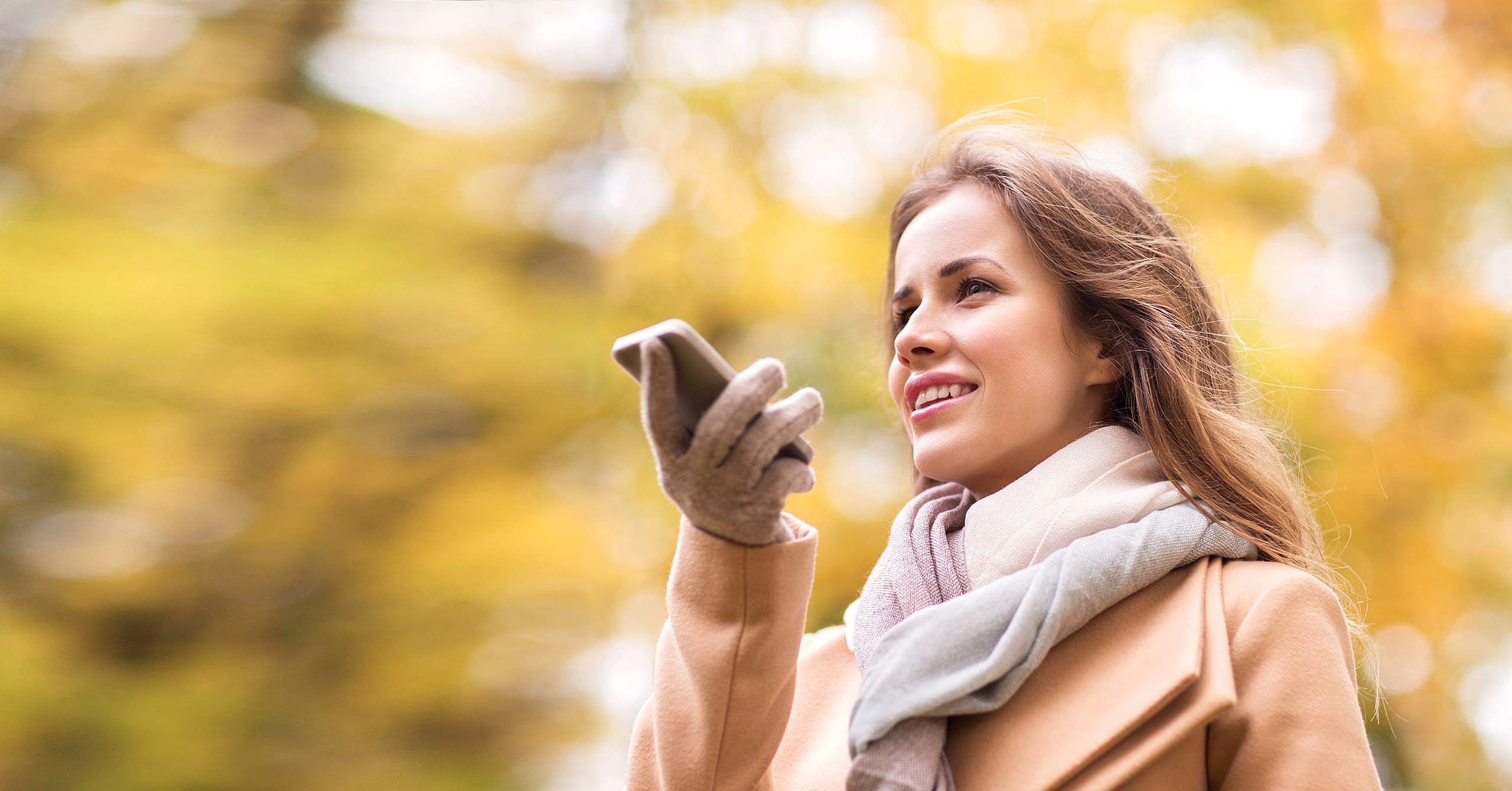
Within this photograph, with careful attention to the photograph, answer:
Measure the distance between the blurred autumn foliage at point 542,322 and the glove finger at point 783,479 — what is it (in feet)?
2.75

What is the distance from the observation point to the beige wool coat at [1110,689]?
3.54 ft

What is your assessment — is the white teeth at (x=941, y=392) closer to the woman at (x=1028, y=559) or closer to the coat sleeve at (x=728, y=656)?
the woman at (x=1028, y=559)

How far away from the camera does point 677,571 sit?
1220 millimetres

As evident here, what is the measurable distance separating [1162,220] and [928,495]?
52 centimetres

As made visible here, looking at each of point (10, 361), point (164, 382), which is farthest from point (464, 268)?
point (10, 361)

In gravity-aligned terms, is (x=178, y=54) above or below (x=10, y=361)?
above

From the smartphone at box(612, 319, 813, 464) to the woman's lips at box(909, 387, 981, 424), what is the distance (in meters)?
0.31

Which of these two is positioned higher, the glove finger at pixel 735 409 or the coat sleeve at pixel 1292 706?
the glove finger at pixel 735 409

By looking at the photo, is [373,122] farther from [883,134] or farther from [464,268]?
[883,134]

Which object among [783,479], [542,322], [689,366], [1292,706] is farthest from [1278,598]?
[542,322]

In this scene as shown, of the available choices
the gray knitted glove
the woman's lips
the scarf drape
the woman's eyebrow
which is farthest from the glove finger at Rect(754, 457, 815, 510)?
the woman's eyebrow

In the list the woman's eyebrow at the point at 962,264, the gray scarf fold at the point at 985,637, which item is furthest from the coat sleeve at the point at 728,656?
the woman's eyebrow at the point at 962,264

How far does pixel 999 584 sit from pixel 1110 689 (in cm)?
15

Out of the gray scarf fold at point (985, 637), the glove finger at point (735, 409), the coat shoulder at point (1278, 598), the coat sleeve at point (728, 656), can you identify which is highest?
the glove finger at point (735, 409)
